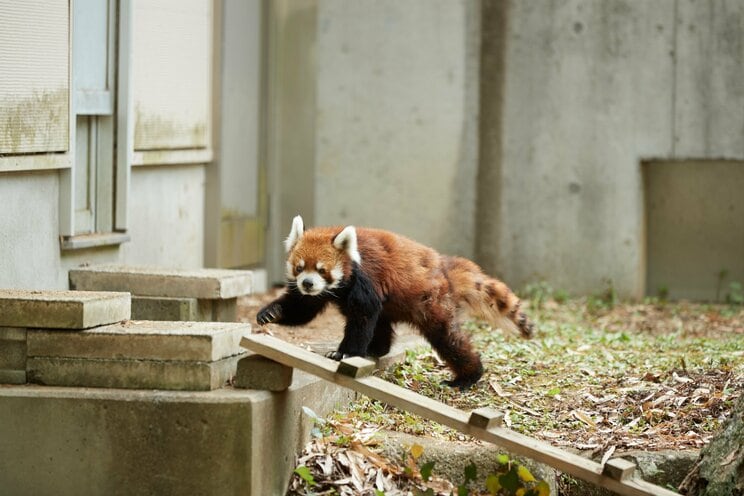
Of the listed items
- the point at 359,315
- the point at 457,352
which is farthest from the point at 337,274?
the point at 457,352

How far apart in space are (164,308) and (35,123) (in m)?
1.39

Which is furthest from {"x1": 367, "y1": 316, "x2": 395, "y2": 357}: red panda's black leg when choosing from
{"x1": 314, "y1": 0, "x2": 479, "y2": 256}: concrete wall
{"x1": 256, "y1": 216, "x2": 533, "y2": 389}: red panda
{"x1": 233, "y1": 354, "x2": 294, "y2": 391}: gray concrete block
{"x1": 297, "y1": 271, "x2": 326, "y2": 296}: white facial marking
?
{"x1": 314, "y1": 0, "x2": 479, "y2": 256}: concrete wall

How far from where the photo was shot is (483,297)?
676 centimetres

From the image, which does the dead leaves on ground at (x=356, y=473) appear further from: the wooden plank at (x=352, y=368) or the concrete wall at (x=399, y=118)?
the concrete wall at (x=399, y=118)

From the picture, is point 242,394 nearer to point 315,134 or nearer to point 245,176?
point 245,176

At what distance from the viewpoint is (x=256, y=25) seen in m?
11.0

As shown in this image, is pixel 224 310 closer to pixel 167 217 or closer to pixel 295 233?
pixel 295 233

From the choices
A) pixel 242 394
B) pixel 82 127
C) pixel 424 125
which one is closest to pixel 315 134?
pixel 424 125

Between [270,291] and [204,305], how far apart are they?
12.7 ft

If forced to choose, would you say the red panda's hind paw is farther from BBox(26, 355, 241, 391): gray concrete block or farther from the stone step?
the stone step

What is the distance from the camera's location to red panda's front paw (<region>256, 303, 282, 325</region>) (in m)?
6.27

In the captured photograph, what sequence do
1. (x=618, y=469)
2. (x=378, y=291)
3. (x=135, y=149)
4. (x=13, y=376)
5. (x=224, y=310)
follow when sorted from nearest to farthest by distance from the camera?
(x=618, y=469) < (x=13, y=376) < (x=378, y=291) < (x=224, y=310) < (x=135, y=149)

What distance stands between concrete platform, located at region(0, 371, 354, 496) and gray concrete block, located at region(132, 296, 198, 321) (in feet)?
6.48

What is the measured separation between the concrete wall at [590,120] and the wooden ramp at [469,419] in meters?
6.12
